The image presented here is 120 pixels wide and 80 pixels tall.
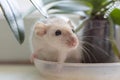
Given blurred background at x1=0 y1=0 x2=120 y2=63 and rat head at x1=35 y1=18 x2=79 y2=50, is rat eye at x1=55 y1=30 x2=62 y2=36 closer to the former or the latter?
rat head at x1=35 y1=18 x2=79 y2=50

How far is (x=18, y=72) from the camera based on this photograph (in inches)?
33.9

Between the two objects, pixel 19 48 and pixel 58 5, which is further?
pixel 19 48

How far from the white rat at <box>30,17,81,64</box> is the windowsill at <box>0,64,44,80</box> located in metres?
0.08

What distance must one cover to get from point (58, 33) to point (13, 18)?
13cm

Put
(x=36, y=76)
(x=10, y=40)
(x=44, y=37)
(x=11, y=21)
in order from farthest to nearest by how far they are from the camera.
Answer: (x=10, y=40)
(x=36, y=76)
(x=44, y=37)
(x=11, y=21)

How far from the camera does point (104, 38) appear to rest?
73 centimetres

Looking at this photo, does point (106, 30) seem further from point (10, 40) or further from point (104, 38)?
point (10, 40)

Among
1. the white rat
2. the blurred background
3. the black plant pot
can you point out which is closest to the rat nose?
the white rat

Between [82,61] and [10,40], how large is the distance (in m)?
0.33

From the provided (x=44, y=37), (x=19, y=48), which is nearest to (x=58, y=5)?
(x=44, y=37)

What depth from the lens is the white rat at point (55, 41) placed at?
65cm

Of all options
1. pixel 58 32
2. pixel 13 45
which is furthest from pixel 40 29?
pixel 13 45

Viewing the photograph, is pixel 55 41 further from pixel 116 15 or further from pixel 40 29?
pixel 116 15

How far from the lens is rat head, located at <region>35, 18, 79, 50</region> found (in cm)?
64
